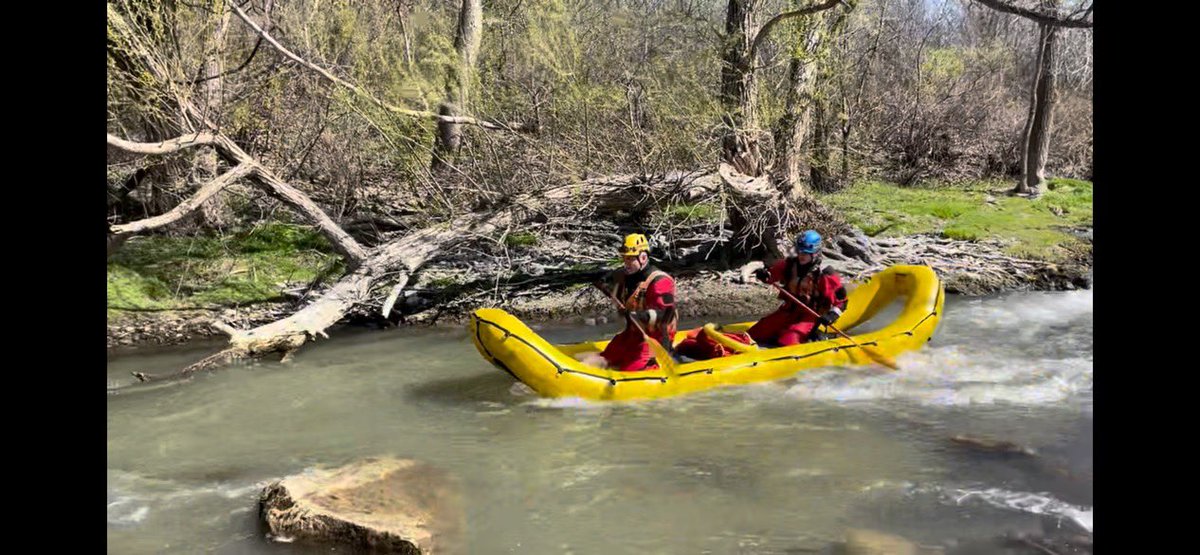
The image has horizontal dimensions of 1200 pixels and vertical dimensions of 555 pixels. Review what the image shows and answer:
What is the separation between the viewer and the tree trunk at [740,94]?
1071 centimetres

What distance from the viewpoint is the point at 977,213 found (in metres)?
14.5

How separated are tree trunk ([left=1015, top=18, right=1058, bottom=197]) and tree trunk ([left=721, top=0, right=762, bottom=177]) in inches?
303

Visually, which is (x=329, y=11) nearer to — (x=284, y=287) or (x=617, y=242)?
(x=284, y=287)

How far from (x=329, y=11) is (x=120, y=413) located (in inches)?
293

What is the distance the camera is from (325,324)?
350 inches

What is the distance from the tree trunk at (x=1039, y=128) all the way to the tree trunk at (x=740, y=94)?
7.70 metres

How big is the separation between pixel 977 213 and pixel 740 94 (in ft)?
19.5

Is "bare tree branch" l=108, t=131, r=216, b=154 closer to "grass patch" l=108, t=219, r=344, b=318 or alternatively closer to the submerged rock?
"grass patch" l=108, t=219, r=344, b=318

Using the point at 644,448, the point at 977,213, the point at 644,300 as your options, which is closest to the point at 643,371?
the point at 644,300

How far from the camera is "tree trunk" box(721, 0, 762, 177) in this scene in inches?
422

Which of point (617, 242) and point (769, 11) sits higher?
point (769, 11)

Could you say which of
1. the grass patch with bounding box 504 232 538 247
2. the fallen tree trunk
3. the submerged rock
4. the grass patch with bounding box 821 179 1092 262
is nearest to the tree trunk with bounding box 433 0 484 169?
the fallen tree trunk
